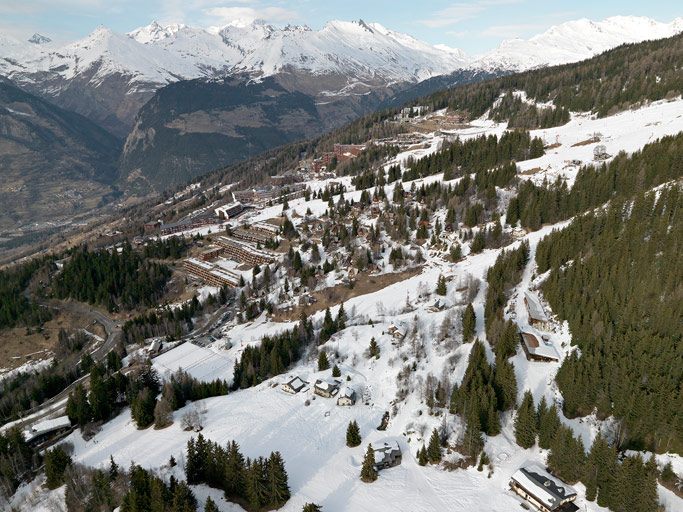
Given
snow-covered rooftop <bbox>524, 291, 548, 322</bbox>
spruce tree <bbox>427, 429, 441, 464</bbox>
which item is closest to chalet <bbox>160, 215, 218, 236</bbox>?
snow-covered rooftop <bbox>524, 291, 548, 322</bbox>

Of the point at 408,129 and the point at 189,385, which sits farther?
the point at 408,129

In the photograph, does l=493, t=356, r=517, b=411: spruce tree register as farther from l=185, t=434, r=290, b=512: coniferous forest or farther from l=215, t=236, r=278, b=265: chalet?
l=215, t=236, r=278, b=265: chalet

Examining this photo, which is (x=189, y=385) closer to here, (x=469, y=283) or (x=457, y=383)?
(x=457, y=383)

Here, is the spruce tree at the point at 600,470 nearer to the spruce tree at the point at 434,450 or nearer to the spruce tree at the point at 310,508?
the spruce tree at the point at 434,450

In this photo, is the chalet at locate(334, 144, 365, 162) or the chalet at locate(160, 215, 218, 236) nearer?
the chalet at locate(160, 215, 218, 236)

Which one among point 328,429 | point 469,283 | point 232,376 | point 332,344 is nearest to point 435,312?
point 469,283

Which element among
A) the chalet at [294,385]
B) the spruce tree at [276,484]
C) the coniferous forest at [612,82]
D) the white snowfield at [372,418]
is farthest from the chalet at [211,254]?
the coniferous forest at [612,82]
